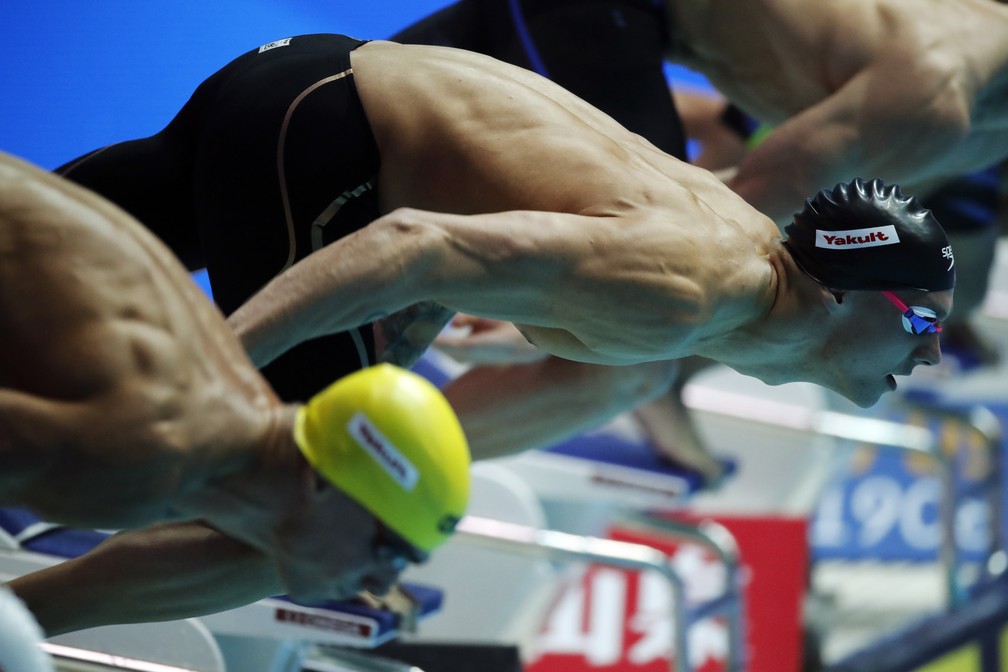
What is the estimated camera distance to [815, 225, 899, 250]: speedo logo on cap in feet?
9.02

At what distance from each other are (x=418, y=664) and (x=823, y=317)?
6.72 ft

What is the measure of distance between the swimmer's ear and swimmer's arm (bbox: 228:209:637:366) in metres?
0.54

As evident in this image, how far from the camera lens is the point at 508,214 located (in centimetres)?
243

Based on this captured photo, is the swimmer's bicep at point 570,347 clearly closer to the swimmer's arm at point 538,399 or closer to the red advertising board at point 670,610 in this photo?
the swimmer's arm at point 538,399

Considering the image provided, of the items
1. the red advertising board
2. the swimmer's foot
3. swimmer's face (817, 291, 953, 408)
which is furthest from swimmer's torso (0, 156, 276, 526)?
the red advertising board

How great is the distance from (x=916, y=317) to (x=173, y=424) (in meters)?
1.66

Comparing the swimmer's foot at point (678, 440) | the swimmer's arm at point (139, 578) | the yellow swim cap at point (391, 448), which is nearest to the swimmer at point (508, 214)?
the swimmer's arm at point (139, 578)

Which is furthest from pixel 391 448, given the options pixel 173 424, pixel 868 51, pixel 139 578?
pixel 868 51

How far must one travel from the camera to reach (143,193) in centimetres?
283

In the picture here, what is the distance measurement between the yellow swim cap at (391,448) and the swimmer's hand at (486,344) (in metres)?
2.03

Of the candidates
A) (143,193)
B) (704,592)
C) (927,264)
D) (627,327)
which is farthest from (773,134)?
(704,592)

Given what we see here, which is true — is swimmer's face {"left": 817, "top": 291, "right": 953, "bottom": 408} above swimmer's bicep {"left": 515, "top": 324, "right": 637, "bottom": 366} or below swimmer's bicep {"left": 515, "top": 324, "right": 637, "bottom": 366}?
below

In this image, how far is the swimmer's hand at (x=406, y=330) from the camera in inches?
117

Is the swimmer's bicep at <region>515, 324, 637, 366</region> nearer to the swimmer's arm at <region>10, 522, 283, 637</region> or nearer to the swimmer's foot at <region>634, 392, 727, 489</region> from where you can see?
the swimmer's arm at <region>10, 522, 283, 637</region>
